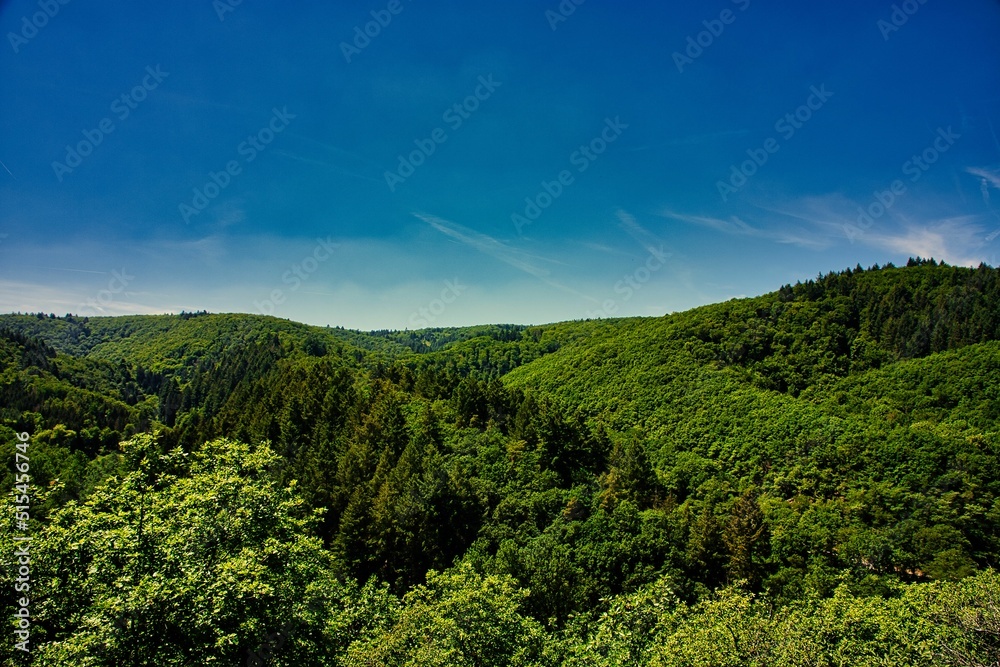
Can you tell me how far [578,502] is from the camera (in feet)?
145

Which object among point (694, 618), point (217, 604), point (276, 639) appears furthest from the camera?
point (694, 618)

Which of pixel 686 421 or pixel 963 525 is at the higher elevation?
pixel 686 421

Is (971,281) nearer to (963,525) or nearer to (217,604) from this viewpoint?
(963,525)

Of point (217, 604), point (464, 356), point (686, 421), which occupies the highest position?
point (464, 356)

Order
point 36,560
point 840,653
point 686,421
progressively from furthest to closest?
1. point 686,421
2. point 840,653
3. point 36,560

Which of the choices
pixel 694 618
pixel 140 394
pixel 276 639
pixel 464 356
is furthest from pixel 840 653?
pixel 140 394

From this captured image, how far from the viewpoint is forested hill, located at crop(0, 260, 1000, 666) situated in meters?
13.6

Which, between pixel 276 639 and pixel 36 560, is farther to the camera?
pixel 276 639

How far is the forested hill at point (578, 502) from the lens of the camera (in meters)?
13.6

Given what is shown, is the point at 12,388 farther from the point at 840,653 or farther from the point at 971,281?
the point at 971,281

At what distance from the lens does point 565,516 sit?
4306 centimetres

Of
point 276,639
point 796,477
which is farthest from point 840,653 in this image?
Result: point 796,477

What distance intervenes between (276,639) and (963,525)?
5778 cm

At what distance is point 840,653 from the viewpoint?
18.5m
